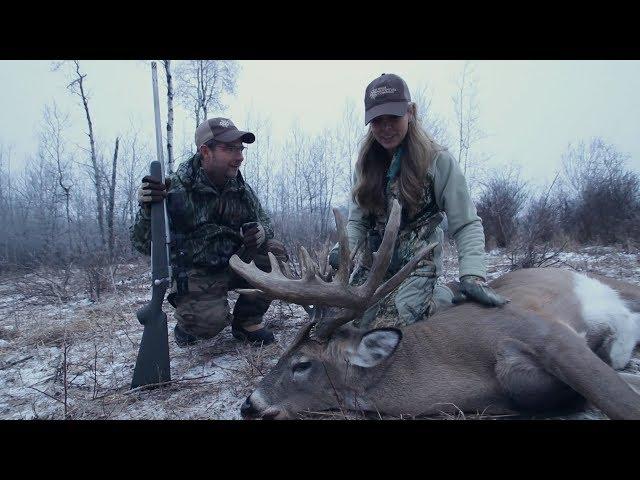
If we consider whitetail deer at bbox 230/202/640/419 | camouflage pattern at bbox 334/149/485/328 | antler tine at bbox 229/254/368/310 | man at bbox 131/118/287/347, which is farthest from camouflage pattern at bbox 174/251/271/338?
antler tine at bbox 229/254/368/310

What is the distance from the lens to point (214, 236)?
449 centimetres

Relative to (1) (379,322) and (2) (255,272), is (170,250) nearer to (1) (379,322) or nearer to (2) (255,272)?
(2) (255,272)

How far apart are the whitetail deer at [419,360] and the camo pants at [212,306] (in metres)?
1.51

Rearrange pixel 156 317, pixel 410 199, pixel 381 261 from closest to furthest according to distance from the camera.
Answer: pixel 381 261 → pixel 156 317 → pixel 410 199

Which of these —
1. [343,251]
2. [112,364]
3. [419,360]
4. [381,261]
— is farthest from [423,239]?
[112,364]

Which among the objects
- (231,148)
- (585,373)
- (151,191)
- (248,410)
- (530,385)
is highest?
(231,148)

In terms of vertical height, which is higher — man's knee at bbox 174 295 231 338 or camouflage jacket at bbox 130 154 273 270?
camouflage jacket at bbox 130 154 273 270

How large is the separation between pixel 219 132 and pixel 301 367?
261cm

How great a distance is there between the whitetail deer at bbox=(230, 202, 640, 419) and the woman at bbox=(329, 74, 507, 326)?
0.42 m

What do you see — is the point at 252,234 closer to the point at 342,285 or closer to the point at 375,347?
the point at 342,285

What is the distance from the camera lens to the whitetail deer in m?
2.43

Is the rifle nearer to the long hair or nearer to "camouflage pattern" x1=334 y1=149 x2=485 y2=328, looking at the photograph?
"camouflage pattern" x1=334 y1=149 x2=485 y2=328

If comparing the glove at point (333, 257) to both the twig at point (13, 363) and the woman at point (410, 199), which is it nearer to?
the woman at point (410, 199)
